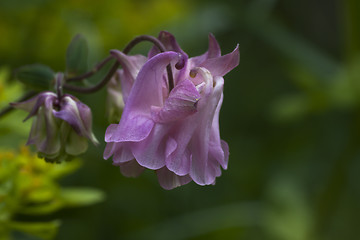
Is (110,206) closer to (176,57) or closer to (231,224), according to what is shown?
(231,224)

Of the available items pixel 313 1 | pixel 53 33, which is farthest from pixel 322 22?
pixel 53 33

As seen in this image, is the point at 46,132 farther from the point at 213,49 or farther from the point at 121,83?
the point at 213,49

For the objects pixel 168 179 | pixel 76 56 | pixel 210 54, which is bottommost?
pixel 168 179

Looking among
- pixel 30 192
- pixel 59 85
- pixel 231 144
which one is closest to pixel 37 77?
pixel 59 85

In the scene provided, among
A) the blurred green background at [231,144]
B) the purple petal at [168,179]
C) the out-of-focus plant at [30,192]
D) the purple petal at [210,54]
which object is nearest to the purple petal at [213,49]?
the purple petal at [210,54]

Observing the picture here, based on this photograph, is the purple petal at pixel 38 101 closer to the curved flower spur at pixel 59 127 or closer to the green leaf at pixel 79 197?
the curved flower spur at pixel 59 127

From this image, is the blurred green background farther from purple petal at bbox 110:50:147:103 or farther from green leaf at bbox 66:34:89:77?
purple petal at bbox 110:50:147:103
